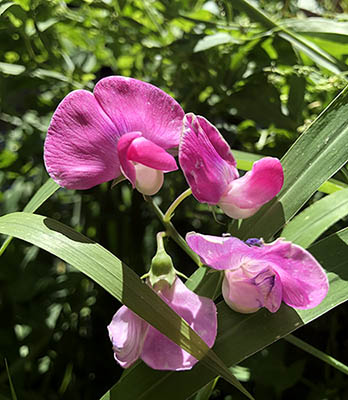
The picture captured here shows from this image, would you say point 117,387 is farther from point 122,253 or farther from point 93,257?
point 122,253

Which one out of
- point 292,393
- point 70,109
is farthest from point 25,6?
point 292,393

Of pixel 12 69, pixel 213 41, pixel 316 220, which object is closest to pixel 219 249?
pixel 316 220

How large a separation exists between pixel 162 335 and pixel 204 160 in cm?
13

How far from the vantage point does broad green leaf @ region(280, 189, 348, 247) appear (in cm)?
43

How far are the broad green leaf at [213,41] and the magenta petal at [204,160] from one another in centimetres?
26

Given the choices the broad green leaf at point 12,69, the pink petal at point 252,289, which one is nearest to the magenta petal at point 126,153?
the pink petal at point 252,289

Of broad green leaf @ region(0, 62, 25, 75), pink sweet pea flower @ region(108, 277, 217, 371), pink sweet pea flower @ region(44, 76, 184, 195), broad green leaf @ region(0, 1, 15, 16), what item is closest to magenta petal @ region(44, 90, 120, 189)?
pink sweet pea flower @ region(44, 76, 184, 195)

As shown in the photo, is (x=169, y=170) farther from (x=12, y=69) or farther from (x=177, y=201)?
(x=12, y=69)

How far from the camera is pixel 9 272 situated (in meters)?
0.70

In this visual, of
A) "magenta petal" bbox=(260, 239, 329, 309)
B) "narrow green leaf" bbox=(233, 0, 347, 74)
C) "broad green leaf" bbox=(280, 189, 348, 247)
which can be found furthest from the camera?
"narrow green leaf" bbox=(233, 0, 347, 74)

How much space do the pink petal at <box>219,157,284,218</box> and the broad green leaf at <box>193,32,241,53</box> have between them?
0.91 ft

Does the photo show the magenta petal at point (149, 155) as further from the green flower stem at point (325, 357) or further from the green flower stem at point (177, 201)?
the green flower stem at point (325, 357)

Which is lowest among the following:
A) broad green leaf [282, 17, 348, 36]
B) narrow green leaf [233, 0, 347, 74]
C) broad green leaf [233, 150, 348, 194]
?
broad green leaf [233, 150, 348, 194]

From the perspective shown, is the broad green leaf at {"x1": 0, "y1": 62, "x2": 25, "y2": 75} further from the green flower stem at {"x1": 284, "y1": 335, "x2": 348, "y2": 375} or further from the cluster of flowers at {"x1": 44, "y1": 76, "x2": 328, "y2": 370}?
the green flower stem at {"x1": 284, "y1": 335, "x2": 348, "y2": 375}
